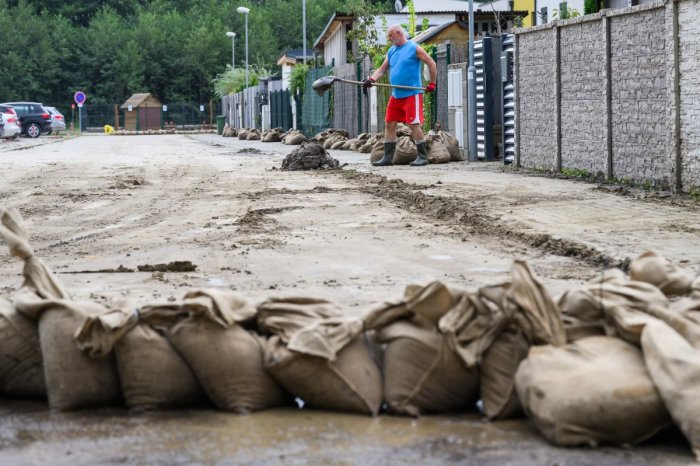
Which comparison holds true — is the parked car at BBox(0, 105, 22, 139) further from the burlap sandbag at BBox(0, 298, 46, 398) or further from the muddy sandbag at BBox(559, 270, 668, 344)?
the muddy sandbag at BBox(559, 270, 668, 344)

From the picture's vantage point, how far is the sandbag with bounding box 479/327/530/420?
4.39 meters

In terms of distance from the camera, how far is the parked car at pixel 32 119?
191ft

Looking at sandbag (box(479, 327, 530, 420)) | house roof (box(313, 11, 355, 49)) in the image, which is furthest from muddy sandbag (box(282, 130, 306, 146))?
sandbag (box(479, 327, 530, 420))

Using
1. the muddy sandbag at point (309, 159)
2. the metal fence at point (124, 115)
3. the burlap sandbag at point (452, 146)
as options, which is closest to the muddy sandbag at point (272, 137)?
the burlap sandbag at point (452, 146)

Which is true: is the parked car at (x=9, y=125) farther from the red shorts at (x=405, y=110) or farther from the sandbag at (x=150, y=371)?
the sandbag at (x=150, y=371)

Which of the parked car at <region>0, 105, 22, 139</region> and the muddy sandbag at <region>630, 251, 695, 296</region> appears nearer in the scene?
the muddy sandbag at <region>630, 251, 695, 296</region>

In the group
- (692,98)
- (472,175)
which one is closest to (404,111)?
(472,175)

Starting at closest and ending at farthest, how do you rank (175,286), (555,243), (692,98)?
(175,286), (555,243), (692,98)

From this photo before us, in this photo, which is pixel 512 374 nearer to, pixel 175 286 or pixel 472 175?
pixel 175 286

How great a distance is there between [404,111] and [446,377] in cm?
1532

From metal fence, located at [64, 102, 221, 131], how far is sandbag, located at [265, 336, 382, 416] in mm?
85789

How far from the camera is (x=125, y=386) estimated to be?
4.68 metres

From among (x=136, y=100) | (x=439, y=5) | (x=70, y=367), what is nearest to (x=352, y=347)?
(x=70, y=367)

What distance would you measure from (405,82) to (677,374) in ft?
52.9
